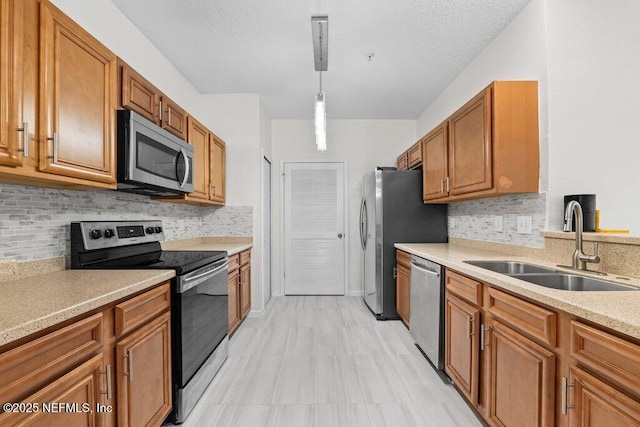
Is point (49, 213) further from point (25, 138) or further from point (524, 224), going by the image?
point (524, 224)

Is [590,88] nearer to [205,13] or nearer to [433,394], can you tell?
[433,394]

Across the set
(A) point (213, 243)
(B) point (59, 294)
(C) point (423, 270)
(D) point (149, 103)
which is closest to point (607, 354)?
(C) point (423, 270)

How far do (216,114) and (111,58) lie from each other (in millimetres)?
2169

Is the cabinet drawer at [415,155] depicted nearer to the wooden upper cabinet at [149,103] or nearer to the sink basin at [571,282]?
the sink basin at [571,282]

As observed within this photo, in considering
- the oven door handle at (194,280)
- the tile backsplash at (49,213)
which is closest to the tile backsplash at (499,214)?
the oven door handle at (194,280)

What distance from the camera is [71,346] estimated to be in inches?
41.4

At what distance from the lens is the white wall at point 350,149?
15.5 ft

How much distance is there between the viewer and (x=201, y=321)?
2.05 meters

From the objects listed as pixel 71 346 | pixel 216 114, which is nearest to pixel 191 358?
pixel 71 346

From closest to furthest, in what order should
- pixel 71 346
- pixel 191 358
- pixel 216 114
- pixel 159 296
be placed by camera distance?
pixel 71 346
pixel 159 296
pixel 191 358
pixel 216 114

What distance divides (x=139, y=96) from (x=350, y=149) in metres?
3.22

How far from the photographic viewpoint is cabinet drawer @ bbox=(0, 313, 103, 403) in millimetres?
837

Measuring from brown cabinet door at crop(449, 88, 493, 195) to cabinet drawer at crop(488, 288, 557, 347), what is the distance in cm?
93

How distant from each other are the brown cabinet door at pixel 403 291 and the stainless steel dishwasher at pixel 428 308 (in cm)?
25
